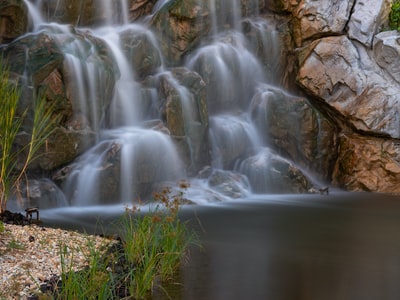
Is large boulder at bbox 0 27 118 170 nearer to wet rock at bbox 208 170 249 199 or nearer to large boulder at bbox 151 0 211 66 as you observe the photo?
wet rock at bbox 208 170 249 199

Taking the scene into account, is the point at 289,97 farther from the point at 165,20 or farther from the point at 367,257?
the point at 367,257

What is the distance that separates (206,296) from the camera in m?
4.37

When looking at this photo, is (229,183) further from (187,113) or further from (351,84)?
(351,84)

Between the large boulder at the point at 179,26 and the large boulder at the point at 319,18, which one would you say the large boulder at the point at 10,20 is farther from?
the large boulder at the point at 319,18

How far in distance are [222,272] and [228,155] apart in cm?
720

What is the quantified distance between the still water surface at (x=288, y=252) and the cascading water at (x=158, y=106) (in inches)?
46.7

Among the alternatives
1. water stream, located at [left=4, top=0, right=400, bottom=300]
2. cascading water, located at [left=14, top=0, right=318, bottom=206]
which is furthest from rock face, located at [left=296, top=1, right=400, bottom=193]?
cascading water, located at [left=14, top=0, right=318, bottom=206]

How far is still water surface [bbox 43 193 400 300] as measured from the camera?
15.0ft

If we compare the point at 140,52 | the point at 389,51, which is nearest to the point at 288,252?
the point at 140,52

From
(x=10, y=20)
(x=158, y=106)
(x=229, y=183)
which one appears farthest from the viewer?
(x=158, y=106)

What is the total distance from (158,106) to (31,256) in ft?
22.3

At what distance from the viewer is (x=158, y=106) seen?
1130 centimetres

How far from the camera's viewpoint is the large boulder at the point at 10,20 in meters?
10.2

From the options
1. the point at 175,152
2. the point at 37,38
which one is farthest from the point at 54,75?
the point at 175,152
